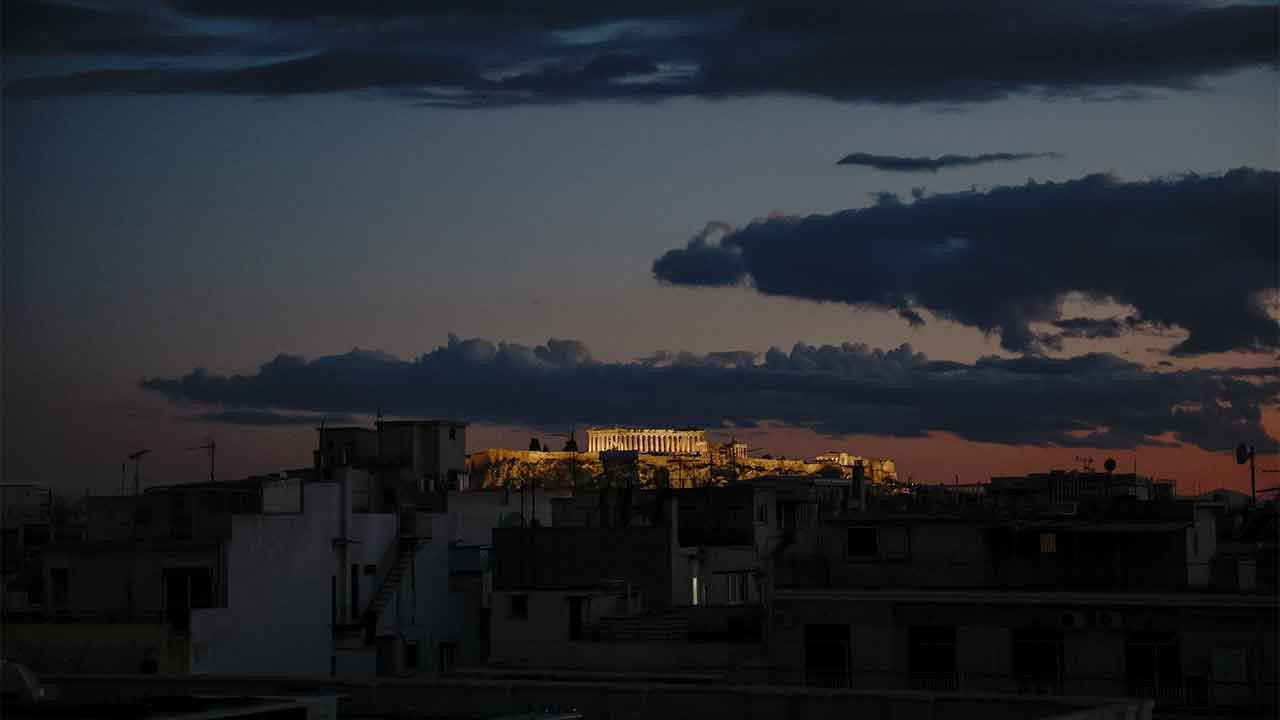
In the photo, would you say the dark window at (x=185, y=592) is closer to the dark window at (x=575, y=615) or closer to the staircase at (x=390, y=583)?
the staircase at (x=390, y=583)

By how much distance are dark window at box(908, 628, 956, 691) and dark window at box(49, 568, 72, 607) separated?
20.7 meters

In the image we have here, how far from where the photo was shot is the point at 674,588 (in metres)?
63.8

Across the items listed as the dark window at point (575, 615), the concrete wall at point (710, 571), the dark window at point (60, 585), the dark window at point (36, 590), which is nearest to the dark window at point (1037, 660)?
the dark window at point (575, 615)

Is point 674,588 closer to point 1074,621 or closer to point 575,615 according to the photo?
point 575,615

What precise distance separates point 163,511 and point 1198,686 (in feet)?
82.0

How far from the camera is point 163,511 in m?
56.1

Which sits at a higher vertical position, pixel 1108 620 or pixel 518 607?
pixel 1108 620

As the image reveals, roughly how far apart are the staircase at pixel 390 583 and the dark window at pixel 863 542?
690 inches

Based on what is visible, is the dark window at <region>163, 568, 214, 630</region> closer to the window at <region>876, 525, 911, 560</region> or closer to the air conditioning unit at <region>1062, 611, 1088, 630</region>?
the window at <region>876, 525, 911, 560</region>

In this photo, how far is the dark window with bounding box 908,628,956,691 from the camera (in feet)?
147

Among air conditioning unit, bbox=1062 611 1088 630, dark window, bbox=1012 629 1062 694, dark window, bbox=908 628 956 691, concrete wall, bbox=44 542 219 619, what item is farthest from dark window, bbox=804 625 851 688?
concrete wall, bbox=44 542 219 619

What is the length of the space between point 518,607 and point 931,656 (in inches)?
584

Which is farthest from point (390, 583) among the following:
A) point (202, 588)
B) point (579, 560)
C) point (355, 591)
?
point (202, 588)

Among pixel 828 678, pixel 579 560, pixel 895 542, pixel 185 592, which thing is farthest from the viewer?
pixel 579 560
